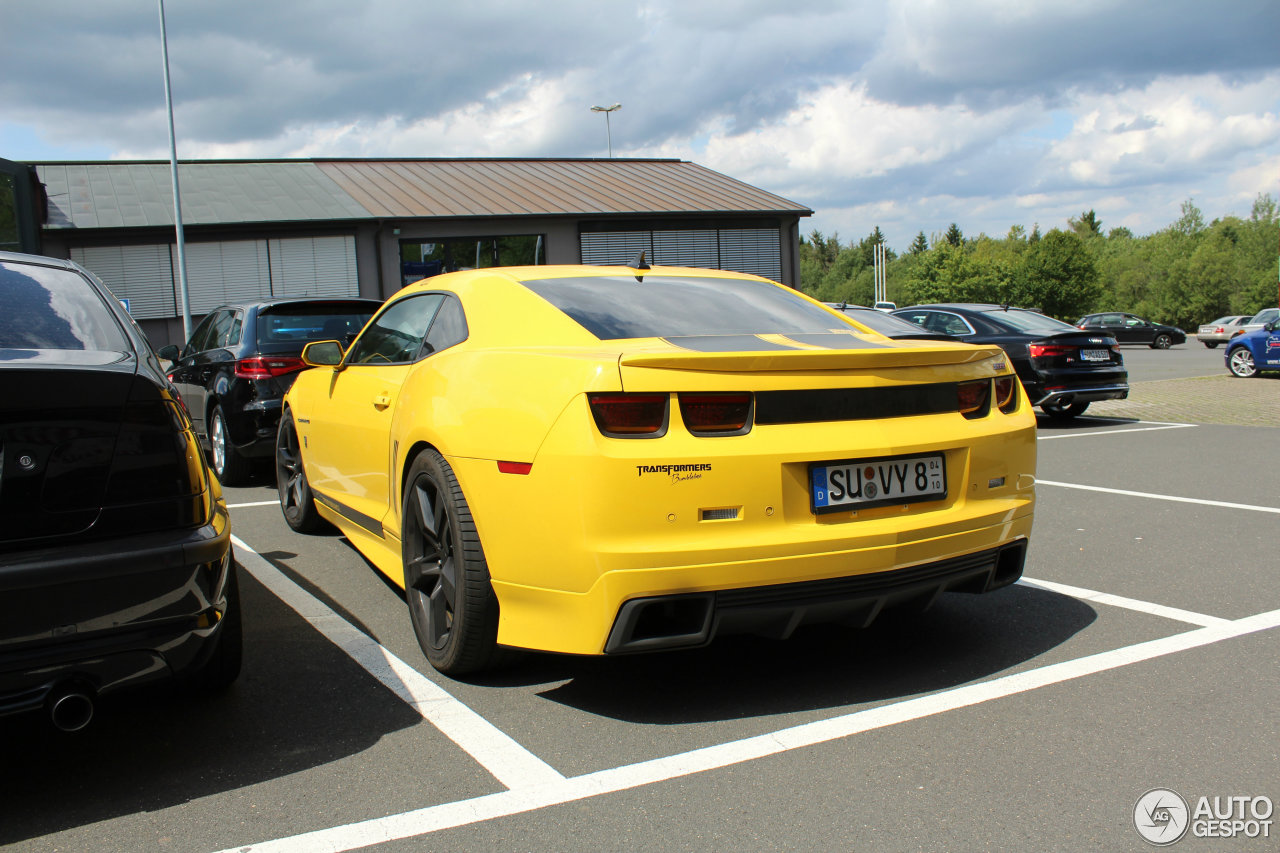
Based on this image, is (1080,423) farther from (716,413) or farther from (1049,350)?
(716,413)

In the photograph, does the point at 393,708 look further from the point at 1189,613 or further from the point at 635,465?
the point at 1189,613

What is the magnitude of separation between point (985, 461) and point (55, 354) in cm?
285

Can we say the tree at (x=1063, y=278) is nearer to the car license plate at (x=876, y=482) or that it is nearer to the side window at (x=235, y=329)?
the side window at (x=235, y=329)

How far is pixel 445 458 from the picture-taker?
133 inches

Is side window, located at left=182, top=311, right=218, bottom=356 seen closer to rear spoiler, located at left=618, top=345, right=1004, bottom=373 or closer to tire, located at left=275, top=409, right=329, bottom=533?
tire, located at left=275, top=409, right=329, bottom=533

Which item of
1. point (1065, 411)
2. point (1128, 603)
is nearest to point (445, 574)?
point (1128, 603)

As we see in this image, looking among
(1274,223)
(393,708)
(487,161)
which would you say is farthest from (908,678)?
(1274,223)

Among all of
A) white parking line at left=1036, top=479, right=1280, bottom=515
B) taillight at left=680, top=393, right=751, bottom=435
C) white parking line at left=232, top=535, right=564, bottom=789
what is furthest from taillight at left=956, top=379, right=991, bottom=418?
white parking line at left=1036, top=479, right=1280, bottom=515

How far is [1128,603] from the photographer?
4.19m

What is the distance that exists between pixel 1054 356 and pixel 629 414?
1006 cm

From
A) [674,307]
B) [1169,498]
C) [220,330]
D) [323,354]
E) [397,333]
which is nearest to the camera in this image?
[674,307]

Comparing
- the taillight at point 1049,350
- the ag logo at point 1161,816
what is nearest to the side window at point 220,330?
the ag logo at point 1161,816

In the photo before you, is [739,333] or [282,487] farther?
[282,487]

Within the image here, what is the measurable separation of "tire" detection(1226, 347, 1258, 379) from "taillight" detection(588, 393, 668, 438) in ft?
70.5
